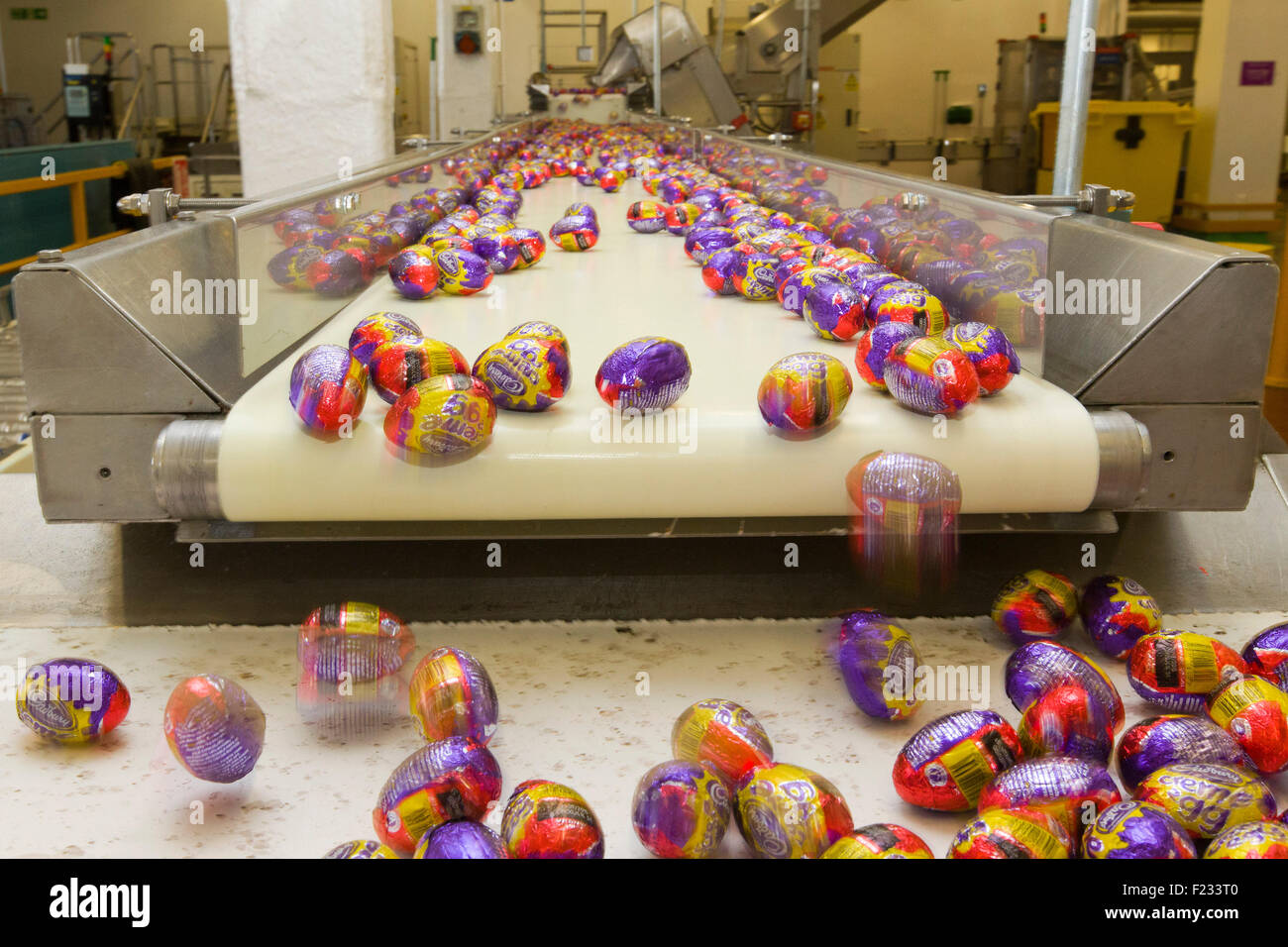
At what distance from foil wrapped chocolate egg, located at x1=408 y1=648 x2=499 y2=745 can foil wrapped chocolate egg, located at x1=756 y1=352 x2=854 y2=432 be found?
1.85 ft

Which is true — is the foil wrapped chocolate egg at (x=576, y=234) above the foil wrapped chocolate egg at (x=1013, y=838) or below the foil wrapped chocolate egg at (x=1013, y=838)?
above

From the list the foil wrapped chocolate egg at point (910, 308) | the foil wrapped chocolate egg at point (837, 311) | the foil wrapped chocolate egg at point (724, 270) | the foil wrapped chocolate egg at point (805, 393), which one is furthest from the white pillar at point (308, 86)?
the foil wrapped chocolate egg at point (805, 393)

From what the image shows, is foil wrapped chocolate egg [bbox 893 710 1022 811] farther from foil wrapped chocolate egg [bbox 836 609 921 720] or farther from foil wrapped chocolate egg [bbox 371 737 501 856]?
foil wrapped chocolate egg [bbox 371 737 501 856]

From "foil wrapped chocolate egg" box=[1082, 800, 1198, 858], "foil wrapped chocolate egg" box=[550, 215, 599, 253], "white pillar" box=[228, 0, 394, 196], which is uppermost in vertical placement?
"white pillar" box=[228, 0, 394, 196]

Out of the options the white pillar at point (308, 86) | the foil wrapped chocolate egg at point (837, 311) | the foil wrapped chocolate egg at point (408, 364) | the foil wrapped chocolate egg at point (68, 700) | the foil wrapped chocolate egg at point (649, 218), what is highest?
the white pillar at point (308, 86)

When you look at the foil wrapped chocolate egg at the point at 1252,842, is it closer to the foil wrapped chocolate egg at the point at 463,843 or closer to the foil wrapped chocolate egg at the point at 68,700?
the foil wrapped chocolate egg at the point at 463,843

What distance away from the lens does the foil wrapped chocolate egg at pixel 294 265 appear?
206 cm

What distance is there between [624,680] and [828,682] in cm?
29

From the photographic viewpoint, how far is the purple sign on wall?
813cm

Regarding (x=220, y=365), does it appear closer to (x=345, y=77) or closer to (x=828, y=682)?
(x=828, y=682)

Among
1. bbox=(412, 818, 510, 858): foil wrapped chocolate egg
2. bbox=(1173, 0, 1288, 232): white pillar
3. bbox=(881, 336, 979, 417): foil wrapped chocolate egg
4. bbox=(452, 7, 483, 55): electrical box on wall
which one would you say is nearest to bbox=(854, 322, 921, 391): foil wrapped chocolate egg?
bbox=(881, 336, 979, 417): foil wrapped chocolate egg

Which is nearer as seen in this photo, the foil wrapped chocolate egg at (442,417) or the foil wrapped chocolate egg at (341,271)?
the foil wrapped chocolate egg at (442,417)

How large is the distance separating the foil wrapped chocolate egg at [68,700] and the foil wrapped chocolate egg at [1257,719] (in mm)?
1345

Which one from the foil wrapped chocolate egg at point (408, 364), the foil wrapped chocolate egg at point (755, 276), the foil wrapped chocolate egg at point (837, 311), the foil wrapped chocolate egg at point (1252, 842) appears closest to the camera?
the foil wrapped chocolate egg at point (1252, 842)
